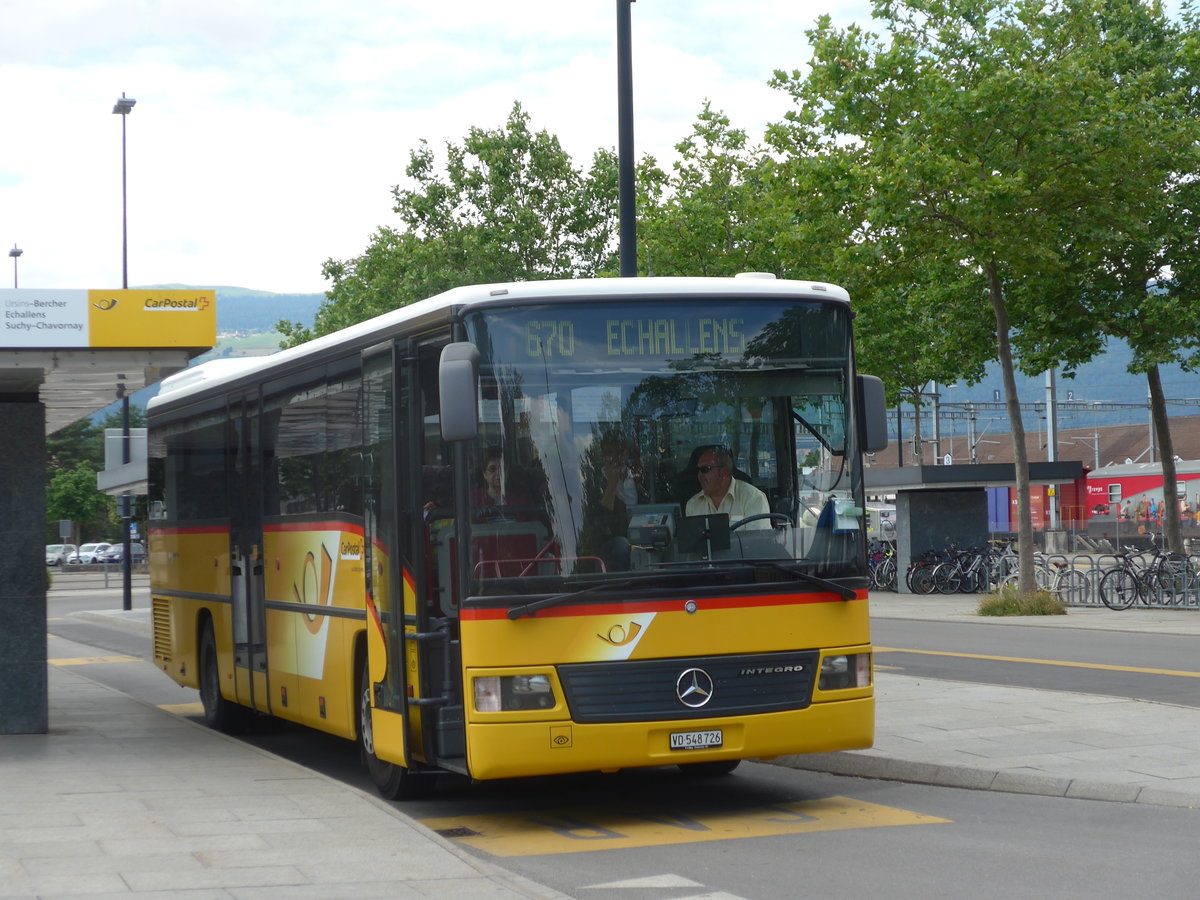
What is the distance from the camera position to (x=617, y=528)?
8.67 meters

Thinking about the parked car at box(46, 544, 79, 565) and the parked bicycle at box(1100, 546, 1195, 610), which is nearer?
the parked bicycle at box(1100, 546, 1195, 610)

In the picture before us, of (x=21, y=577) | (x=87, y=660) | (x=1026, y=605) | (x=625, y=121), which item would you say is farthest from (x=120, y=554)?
(x=21, y=577)

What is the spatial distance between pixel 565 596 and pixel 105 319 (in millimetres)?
4830

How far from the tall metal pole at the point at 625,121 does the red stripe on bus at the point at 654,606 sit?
8033 mm

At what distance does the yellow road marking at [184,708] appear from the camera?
1714 centimetres

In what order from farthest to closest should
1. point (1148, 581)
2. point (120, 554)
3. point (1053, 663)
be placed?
1. point (120, 554)
2. point (1148, 581)
3. point (1053, 663)

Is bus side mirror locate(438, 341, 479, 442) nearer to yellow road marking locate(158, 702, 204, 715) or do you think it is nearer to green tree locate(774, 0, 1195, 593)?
yellow road marking locate(158, 702, 204, 715)

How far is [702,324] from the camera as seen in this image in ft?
29.8

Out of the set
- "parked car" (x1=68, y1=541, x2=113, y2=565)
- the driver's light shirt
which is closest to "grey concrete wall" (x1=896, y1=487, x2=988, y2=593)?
the driver's light shirt

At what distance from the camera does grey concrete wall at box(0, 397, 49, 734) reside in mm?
13375

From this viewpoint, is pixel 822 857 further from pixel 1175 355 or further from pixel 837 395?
pixel 1175 355

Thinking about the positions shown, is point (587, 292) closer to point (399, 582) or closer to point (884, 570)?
point (399, 582)

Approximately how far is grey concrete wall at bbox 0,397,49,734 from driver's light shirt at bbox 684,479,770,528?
6.78 meters

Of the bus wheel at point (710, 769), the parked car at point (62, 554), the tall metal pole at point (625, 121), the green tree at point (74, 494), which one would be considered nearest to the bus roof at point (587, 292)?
the bus wheel at point (710, 769)
